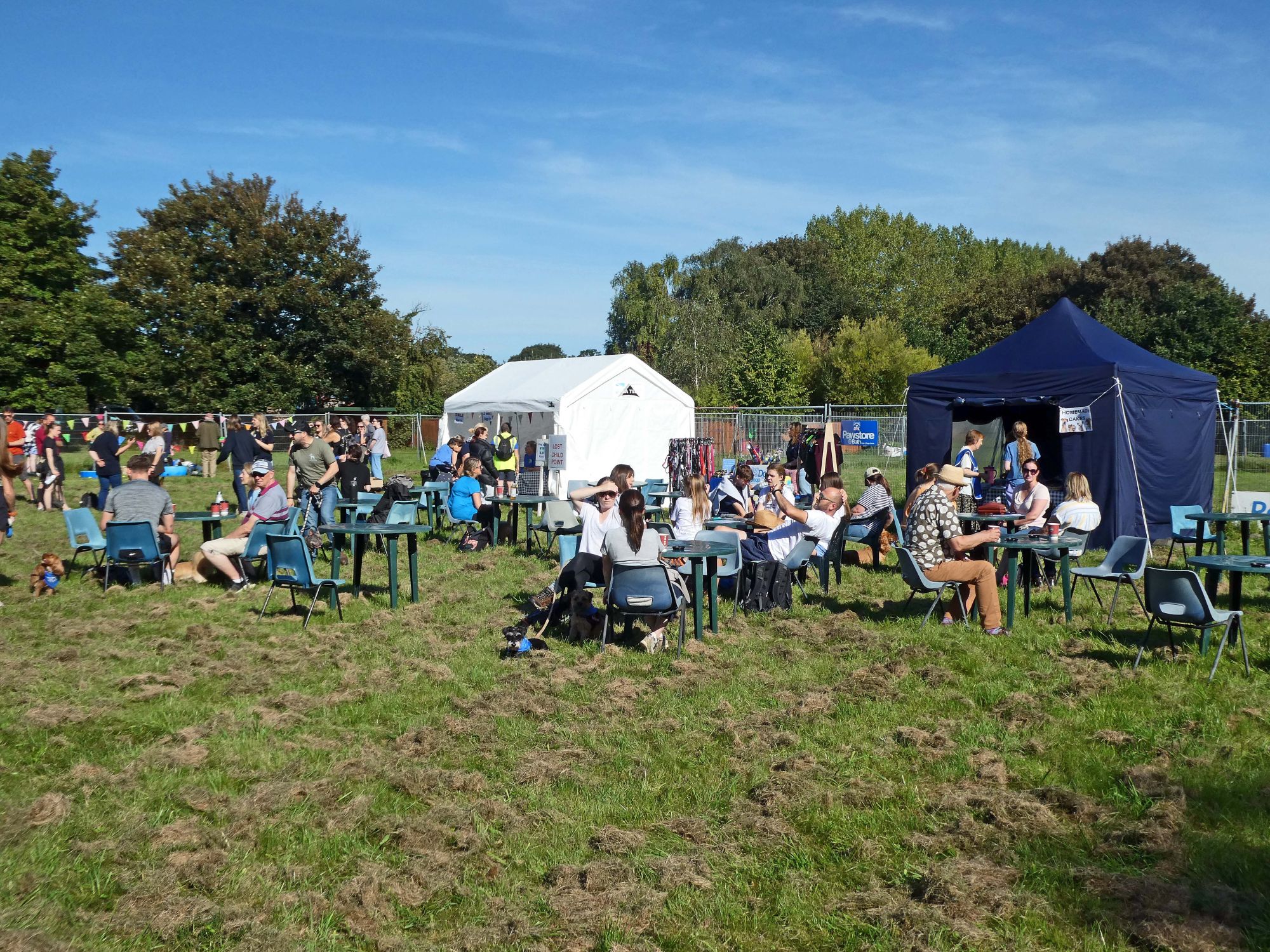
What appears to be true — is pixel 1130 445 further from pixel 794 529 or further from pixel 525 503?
pixel 525 503

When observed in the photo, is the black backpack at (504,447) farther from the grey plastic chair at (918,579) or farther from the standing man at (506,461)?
the grey plastic chair at (918,579)

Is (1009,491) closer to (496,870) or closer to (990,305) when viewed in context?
(496,870)

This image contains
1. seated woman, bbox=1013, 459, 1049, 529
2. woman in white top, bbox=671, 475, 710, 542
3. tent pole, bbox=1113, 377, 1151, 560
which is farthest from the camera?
tent pole, bbox=1113, 377, 1151, 560

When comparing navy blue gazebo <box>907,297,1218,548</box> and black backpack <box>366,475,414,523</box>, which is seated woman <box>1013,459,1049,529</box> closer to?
navy blue gazebo <box>907,297,1218,548</box>

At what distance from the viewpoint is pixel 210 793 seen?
15.5 ft

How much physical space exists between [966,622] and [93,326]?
32.0 meters

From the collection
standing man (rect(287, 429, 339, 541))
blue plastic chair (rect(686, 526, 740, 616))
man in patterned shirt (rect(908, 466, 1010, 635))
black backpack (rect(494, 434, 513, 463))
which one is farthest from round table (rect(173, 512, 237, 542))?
man in patterned shirt (rect(908, 466, 1010, 635))

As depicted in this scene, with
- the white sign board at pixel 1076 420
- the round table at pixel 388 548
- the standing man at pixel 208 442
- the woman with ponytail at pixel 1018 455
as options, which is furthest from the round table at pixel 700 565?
the standing man at pixel 208 442

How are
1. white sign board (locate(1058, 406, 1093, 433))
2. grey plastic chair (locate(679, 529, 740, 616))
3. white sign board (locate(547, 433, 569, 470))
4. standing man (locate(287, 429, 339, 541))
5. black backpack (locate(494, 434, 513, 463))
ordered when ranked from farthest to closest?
1. white sign board (locate(547, 433, 569, 470))
2. black backpack (locate(494, 434, 513, 463))
3. white sign board (locate(1058, 406, 1093, 433))
4. standing man (locate(287, 429, 339, 541))
5. grey plastic chair (locate(679, 529, 740, 616))

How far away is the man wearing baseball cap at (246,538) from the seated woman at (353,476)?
2.38m

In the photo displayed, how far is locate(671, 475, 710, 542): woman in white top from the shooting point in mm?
9109

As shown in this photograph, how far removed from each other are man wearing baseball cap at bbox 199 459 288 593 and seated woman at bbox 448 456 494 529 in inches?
117

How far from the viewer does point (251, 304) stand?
3450cm

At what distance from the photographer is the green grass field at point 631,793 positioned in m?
3.60
